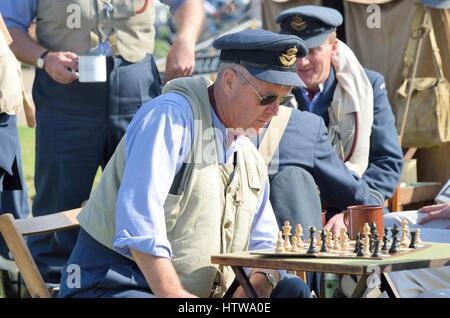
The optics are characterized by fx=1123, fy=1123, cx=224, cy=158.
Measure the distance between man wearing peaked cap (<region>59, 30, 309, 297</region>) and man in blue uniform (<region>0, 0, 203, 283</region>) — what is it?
72.9 inches

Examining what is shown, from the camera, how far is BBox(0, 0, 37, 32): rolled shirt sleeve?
5965mm

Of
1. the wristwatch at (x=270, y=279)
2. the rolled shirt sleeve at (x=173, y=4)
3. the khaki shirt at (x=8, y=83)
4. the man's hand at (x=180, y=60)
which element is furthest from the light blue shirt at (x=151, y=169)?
the rolled shirt sleeve at (x=173, y=4)

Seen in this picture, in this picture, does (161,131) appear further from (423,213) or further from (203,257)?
(423,213)

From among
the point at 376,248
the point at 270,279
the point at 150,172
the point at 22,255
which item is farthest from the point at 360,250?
the point at 22,255

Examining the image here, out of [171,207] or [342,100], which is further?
[342,100]

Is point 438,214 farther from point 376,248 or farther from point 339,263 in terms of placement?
point 339,263

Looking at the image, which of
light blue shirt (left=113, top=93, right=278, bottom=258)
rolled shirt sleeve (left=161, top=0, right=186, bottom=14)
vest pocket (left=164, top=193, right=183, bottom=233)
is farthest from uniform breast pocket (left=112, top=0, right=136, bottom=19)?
vest pocket (left=164, top=193, right=183, bottom=233)

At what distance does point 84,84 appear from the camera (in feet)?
Result: 19.5

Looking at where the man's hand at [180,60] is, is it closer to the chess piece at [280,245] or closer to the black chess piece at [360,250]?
the chess piece at [280,245]

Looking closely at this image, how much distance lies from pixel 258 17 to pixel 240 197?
4.29 meters

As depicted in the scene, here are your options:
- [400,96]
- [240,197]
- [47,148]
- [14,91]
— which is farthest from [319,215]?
[400,96]

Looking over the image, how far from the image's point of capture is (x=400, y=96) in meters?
7.62

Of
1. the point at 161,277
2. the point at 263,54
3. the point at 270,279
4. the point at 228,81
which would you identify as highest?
the point at 263,54

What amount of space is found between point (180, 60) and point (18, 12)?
0.90m
